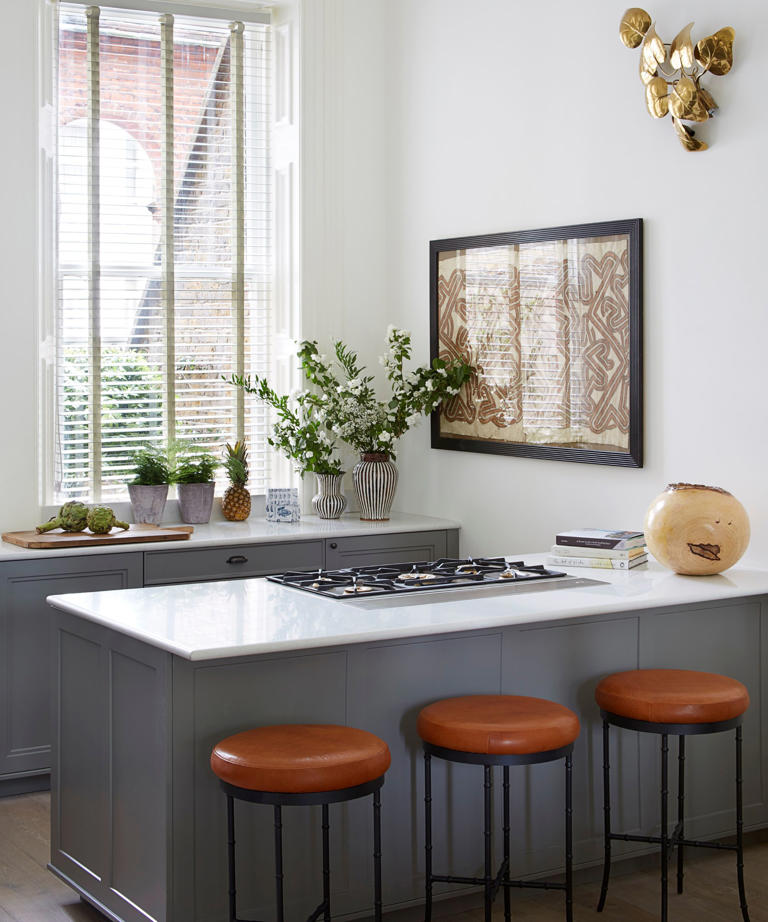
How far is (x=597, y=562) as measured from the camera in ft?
12.7

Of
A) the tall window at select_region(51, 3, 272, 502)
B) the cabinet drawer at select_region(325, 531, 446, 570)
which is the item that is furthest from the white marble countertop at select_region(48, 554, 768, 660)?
the tall window at select_region(51, 3, 272, 502)

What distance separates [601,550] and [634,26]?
5.74ft

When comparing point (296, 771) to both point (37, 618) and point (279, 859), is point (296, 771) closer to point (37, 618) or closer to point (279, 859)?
point (279, 859)

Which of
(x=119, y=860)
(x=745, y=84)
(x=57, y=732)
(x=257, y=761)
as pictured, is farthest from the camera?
(x=745, y=84)

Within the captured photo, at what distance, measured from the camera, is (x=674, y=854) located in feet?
11.8

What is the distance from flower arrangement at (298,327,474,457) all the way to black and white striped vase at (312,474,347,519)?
0.58 ft

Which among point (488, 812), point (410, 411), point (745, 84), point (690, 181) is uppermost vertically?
point (745, 84)

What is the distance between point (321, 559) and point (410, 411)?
75cm

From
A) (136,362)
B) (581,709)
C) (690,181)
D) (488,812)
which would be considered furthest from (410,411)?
(488,812)

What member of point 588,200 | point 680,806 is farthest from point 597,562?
point 588,200

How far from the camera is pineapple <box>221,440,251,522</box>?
5.11m

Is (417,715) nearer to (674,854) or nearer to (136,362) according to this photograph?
(674,854)

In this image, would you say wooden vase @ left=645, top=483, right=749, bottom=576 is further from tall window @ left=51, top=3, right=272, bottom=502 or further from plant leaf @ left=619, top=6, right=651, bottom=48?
tall window @ left=51, top=3, right=272, bottom=502

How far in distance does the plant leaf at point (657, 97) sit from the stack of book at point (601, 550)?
139 cm
